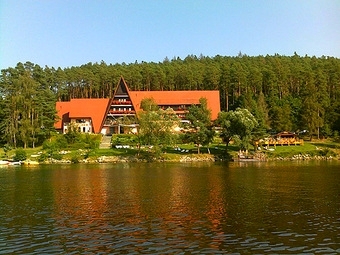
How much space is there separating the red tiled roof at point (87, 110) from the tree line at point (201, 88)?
4.81 metres

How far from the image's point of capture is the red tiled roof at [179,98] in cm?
8938

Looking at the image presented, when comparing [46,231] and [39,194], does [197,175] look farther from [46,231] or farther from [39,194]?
[46,231]

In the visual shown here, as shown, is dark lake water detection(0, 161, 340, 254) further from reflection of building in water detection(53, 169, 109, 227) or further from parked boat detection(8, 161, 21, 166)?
parked boat detection(8, 161, 21, 166)

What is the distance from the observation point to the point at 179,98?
90.7 m

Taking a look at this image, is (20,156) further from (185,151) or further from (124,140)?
(185,151)

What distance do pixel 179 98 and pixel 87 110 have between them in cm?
2052

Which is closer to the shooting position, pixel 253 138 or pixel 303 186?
pixel 303 186

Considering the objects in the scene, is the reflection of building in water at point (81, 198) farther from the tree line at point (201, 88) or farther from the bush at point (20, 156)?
the tree line at point (201, 88)

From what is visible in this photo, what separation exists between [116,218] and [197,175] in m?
21.6

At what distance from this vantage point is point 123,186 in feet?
109

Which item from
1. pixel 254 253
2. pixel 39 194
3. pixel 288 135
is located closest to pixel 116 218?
pixel 254 253

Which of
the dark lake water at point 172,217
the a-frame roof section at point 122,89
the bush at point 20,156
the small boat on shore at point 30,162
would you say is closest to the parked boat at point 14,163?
the bush at point 20,156

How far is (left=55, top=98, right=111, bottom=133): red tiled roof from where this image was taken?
87688 mm

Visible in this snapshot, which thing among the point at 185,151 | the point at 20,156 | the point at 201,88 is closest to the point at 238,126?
the point at 185,151
